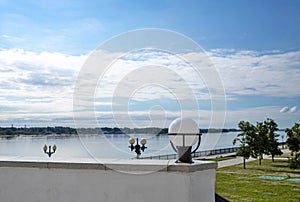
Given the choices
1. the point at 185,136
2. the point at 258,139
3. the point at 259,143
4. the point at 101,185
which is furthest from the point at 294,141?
the point at 101,185

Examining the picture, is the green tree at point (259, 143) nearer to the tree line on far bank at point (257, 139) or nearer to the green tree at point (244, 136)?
the tree line on far bank at point (257, 139)

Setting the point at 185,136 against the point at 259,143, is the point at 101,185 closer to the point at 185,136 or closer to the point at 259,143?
the point at 185,136

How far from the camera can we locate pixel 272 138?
17.9m

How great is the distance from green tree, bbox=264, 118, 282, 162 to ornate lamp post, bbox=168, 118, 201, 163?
53.2ft

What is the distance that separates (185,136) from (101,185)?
31.1 inches

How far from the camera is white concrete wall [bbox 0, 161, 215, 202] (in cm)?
246

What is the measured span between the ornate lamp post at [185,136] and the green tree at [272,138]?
16215 millimetres

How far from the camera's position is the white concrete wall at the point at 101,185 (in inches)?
96.7

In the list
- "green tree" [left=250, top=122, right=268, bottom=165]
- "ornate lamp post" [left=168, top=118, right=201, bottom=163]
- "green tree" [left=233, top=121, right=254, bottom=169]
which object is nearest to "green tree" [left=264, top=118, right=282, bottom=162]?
"green tree" [left=250, top=122, right=268, bottom=165]

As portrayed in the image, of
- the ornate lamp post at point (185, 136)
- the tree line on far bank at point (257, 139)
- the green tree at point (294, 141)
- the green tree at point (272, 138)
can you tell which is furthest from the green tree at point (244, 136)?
the ornate lamp post at point (185, 136)

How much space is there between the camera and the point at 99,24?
5.38 m

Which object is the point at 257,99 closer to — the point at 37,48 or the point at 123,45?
the point at 37,48

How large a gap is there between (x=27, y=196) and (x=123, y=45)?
158 cm

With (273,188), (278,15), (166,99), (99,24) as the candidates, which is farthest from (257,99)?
(166,99)
